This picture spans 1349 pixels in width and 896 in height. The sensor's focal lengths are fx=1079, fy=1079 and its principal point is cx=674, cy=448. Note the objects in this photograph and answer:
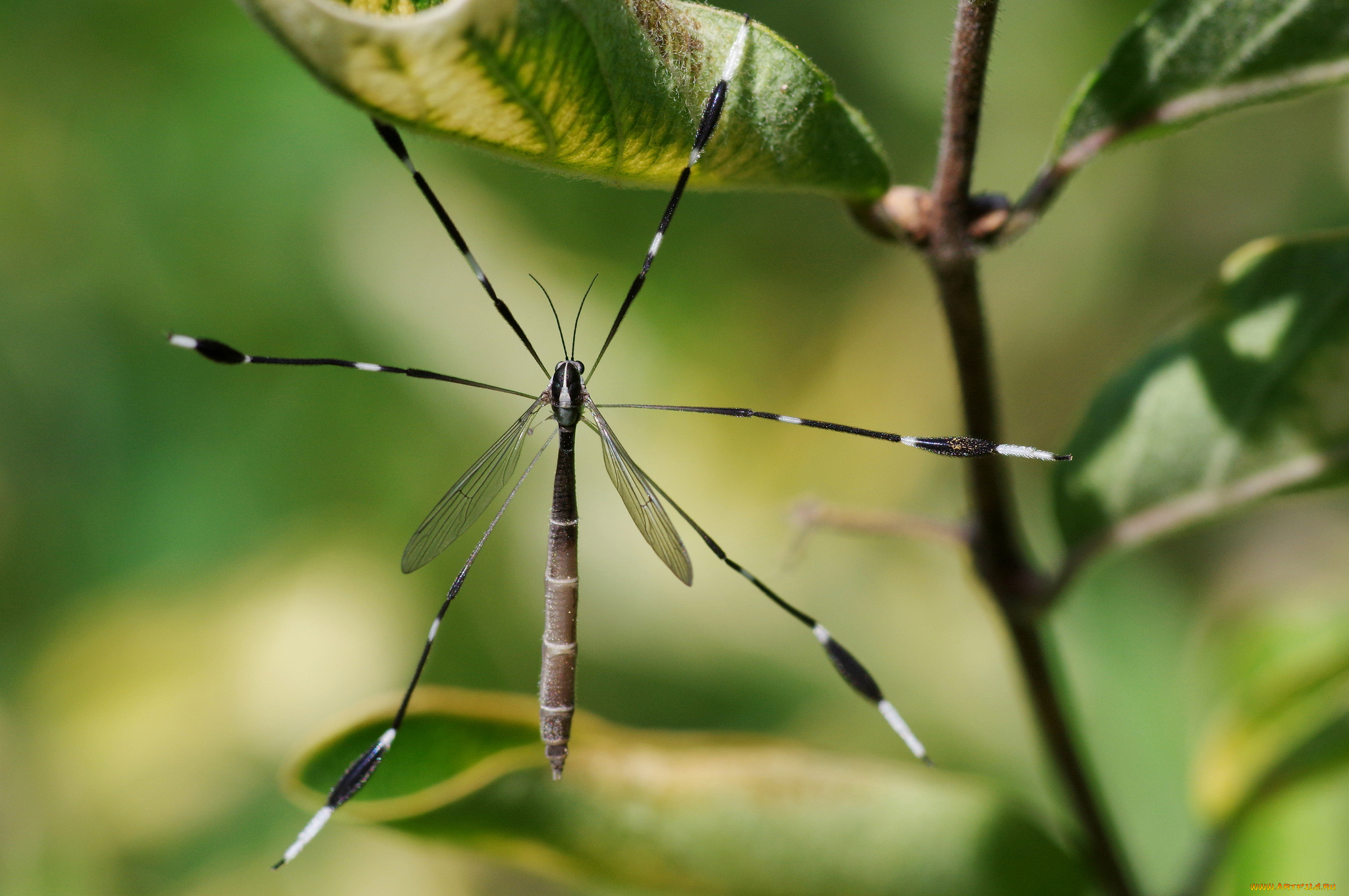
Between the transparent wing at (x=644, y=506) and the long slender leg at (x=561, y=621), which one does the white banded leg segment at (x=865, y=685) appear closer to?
the transparent wing at (x=644, y=506)

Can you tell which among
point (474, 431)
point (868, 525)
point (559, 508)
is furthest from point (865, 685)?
point (474, 431)

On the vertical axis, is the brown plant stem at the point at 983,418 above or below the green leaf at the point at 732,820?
above

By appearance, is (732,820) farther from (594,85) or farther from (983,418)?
(594,85)

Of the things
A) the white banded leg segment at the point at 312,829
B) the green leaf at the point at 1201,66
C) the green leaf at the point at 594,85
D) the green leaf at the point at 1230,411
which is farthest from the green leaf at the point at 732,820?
the green leaf at the point at 1201,66

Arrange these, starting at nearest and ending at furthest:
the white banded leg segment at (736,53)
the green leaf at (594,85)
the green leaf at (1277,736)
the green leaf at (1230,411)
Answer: the green leaf at (594,85), the white banded leg segment at (736,53), the green leaf at (1230,411), the green leaf at (1277,736)

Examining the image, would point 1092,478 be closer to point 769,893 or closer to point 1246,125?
point 769,893

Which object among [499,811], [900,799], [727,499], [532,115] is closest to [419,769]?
[499,811]

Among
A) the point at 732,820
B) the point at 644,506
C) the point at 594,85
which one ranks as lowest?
the point at 732,820
